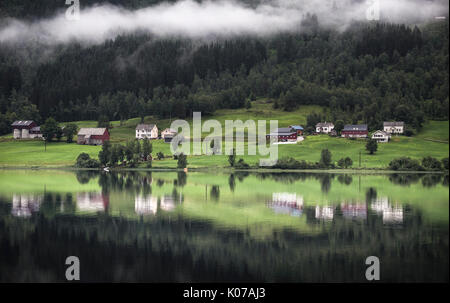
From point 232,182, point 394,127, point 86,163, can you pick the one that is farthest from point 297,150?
point 86,163

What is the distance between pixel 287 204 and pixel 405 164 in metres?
54.7

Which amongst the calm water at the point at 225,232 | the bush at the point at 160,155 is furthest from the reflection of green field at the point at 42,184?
the bush at the point at 160,155

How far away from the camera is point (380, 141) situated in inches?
5472

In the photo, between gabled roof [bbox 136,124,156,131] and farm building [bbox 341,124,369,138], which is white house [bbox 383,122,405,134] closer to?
farm building [bbox 341,124,369,138]

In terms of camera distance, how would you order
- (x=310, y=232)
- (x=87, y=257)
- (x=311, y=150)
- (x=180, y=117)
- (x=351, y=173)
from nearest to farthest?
(x=87, y=257) → (x=310, y=232) → (x=351, y=173) → (x=311, y=150) → (x=180, y=117)

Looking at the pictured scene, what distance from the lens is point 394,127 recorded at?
5822 inches

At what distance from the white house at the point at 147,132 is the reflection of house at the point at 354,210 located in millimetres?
104798

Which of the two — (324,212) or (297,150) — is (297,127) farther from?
(324,212)

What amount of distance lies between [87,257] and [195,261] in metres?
7.75

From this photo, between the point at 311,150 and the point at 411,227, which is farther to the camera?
the point at 311,150

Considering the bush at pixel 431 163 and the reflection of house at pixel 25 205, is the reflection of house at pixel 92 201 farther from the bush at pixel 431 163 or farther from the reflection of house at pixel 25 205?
the bush at pixel 431 163

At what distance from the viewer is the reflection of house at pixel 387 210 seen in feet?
177
